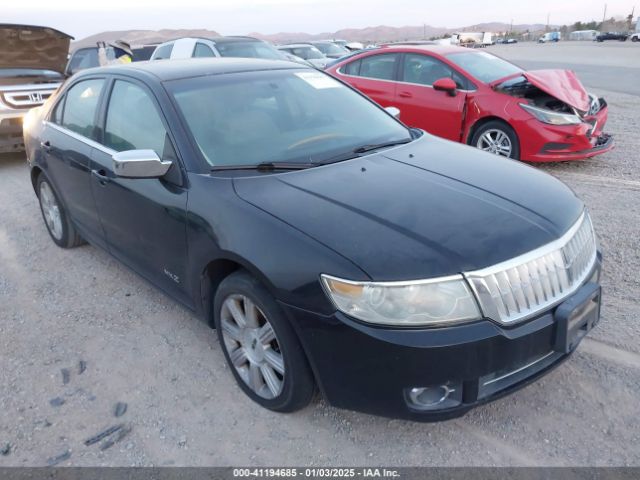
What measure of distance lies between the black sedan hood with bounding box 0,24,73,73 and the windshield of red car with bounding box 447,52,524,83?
225 inches

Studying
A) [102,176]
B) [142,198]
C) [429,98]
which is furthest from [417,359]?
[429,98]

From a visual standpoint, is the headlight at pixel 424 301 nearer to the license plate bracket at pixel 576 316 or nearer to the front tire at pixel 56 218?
the license plate bracket at pixel 576 316

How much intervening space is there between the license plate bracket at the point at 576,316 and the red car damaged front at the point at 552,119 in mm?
4121

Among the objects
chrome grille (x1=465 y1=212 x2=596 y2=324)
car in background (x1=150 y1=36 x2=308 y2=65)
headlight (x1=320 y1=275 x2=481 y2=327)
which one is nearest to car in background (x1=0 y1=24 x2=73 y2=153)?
car in background (x1=150 y1=36 x2=308 y2=65)

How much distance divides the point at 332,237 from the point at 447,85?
16.8ft

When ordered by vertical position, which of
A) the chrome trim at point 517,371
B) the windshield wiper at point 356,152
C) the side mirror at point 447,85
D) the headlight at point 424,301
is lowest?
the chrome trim at point 517,371

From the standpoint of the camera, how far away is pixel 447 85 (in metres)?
6.84

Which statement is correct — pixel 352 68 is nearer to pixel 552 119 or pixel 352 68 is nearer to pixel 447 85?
pixel 447 85

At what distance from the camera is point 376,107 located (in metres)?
3.91

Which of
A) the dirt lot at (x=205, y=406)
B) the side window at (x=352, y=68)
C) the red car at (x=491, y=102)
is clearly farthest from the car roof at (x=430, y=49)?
the dirt lot at (x=205, y=406)

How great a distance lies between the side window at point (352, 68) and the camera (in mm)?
8172

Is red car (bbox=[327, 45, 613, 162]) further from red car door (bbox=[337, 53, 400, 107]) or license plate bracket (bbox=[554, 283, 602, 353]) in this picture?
license plate bracket (bbox=[554, 283, 602, 353])

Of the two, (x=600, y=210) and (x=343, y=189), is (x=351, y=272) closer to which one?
(x=343, y=189)

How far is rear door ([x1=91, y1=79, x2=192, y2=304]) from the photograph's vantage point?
3.02m
